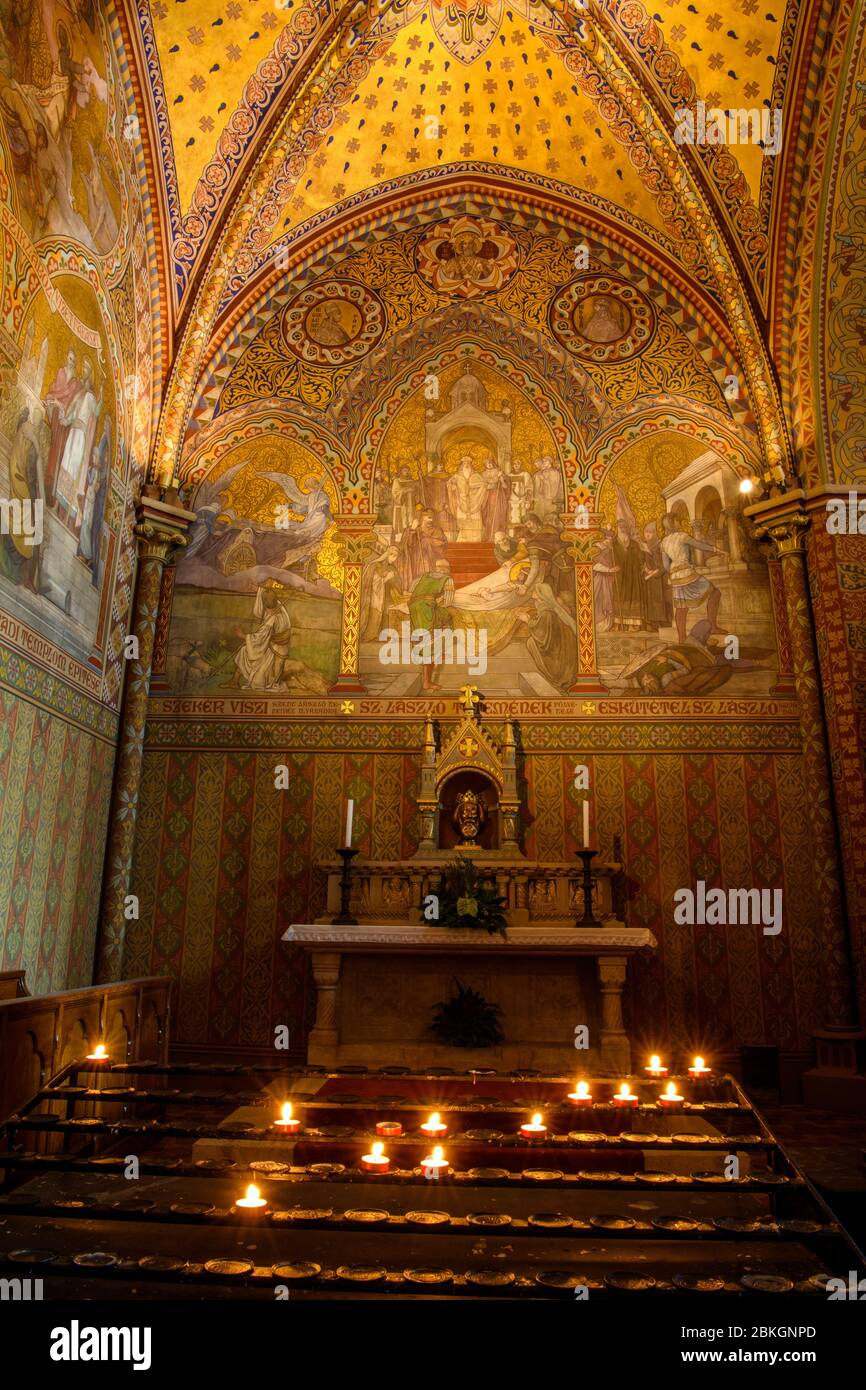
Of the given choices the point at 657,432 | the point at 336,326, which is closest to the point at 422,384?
the point at 336,326

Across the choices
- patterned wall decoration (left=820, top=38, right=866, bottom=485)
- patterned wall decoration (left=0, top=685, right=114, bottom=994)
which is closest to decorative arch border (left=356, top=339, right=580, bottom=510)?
patterned wall decoration (left=820, top=38, right=866, bottom=485)

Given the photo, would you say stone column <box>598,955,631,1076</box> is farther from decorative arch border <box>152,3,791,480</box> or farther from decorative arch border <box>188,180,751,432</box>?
decorative arch border <box>188,180,751,432</box>

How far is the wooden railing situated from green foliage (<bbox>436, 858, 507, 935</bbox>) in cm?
319

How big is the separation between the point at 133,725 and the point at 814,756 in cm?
848

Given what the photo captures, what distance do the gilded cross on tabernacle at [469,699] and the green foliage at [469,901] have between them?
78.7 inches

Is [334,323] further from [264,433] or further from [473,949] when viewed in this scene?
[473,949]

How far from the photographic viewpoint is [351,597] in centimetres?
1281

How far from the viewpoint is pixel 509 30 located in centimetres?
1187

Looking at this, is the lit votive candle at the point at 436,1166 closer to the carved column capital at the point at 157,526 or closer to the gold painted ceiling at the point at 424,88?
the carved column capital at the point at 157,526

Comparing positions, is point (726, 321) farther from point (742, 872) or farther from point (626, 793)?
point (742, 872)

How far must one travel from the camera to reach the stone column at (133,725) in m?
10.9

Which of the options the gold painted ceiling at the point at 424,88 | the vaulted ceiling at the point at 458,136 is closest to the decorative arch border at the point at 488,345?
the vaulted ceiling at the point at 458,136
